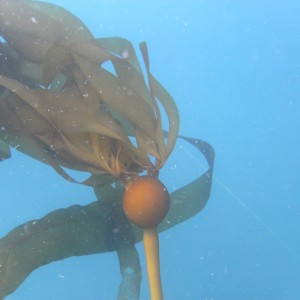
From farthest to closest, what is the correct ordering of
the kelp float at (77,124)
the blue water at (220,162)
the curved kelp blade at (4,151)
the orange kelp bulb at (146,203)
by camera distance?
the blue water at (220,162) → the curved kelp blade at (4,151) → the kelp float at (77,124) → the orange kelp bulb at (146,203)

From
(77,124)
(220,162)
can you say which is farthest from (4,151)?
(220,162)

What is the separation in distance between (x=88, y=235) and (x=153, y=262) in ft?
0.68

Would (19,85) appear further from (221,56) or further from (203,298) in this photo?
(221,56)

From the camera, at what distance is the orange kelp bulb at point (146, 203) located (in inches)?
29.4

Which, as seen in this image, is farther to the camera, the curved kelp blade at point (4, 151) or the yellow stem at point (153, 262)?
the curved kelp blade at point (4, 151)

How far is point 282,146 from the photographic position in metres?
2.52

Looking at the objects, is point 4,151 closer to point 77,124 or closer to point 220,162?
point 77,124

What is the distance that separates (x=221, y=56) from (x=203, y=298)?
1617 millimetres

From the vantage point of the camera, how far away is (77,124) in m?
0.83

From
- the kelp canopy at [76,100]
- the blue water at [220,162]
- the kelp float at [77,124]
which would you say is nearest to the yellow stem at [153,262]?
the kelp float at [77,124]

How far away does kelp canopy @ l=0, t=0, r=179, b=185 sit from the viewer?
0.84 m

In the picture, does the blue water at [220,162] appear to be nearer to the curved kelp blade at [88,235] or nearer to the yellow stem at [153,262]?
the curved kelp blade at [88,235]

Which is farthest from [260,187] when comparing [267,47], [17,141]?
[17,141]

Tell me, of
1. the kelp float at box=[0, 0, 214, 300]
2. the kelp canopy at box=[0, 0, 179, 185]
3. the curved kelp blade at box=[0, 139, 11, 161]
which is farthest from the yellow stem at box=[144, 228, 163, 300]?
the curved kelp blade at box=[0, 139, 11, 161]
